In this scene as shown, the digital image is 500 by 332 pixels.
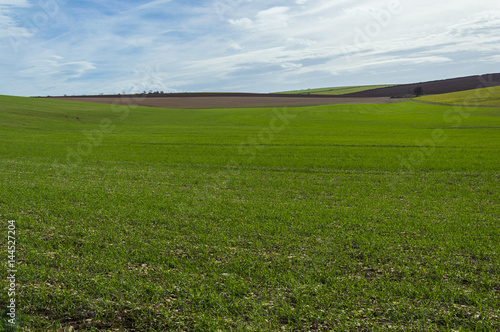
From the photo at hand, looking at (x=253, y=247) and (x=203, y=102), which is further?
(x=203, y=102)

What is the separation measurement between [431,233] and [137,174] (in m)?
14.1

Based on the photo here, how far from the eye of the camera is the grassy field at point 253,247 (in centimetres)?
585

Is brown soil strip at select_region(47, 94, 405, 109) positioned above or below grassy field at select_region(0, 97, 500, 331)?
above

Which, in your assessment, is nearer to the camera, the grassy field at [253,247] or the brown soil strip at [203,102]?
the grassy field at [253,247]

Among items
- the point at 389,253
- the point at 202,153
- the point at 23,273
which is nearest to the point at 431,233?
the point at 389,253

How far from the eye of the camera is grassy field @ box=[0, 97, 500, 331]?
5.85 metres

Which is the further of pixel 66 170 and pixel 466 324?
pixel 66 170

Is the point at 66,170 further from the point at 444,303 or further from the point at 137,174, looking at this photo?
the point at 444,303

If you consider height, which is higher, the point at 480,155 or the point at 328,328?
the point at 480,155

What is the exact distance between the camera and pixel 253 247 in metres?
8.53

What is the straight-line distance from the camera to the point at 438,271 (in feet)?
23.7

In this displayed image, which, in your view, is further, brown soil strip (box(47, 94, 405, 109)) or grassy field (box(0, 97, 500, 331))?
brown soil strip (box(47, 94, 405, 109))

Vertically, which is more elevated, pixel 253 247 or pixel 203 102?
pixel 203 102

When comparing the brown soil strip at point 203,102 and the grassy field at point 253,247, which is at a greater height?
the brown soil strip at point 203,102
